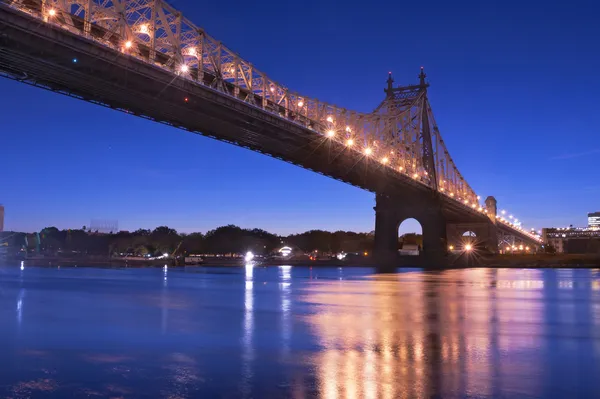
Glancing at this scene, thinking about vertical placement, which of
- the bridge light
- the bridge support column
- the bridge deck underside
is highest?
the bridge light

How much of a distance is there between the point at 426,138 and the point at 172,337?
94.6 meters

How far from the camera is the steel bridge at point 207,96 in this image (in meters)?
36.2

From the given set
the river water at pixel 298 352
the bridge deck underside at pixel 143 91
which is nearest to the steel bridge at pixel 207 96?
the bridge deck underside at pixel 143 91

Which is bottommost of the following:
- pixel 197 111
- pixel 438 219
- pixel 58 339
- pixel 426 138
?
pixel 58 339

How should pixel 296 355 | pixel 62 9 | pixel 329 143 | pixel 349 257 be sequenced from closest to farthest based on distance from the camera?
pixel 296 355 < pixel 62 9 < pixel 329 143 < pixel 349 257

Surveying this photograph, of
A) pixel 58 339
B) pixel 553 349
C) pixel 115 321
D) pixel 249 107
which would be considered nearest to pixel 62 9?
pixel 249 107

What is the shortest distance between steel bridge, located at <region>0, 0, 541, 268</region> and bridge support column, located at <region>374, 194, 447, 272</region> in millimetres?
178

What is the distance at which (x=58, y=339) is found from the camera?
13.1 meters

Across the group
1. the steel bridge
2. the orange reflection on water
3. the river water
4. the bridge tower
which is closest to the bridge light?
the steel bridge

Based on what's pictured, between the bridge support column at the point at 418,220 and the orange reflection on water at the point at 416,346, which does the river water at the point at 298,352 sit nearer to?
the orange reflection on water at the point at 416,346

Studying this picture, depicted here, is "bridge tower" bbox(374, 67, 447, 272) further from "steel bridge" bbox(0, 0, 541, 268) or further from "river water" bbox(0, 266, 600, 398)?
"river water" bbox(0, 266, 600, 398)

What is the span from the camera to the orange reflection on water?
861 centimetres

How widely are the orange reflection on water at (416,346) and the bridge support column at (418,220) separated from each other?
7413 cm

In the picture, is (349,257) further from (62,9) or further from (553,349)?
(553,349)
